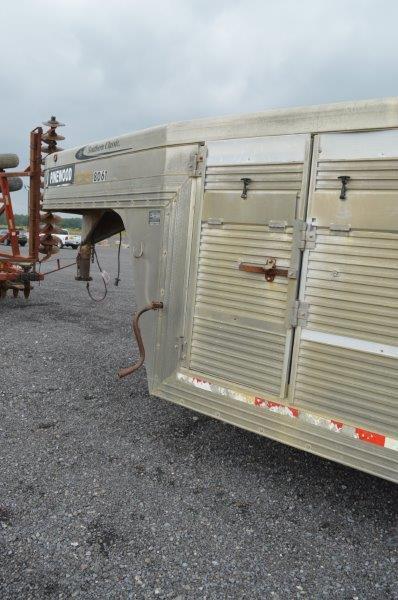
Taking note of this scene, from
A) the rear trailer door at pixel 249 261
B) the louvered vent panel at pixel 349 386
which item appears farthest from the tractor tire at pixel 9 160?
the louvered vent panel at pixel 349 386

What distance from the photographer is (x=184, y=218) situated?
358cm

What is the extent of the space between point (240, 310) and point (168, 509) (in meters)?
1.31

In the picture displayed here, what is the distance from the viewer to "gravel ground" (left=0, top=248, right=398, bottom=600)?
245 centimetres

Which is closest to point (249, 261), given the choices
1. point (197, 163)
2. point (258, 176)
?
point (258, 176)

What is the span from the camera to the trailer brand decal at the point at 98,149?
4.19 meters

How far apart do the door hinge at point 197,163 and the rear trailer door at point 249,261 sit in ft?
0.19

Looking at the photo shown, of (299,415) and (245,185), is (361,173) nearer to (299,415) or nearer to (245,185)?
(245,185)

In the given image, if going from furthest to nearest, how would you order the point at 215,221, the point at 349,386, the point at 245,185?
the point at 215,221 < the point at 245,185 < the point at 349,386

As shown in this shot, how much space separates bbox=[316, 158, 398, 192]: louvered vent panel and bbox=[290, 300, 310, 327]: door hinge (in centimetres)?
69

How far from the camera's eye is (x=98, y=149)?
4.41m

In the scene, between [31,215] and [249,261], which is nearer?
[249,261]

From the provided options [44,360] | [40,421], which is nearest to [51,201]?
[44,360]

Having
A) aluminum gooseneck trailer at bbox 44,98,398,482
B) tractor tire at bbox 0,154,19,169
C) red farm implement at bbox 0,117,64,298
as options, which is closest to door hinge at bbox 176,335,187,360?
aluminum gooseneck trailer at bbox 44,98,398,482

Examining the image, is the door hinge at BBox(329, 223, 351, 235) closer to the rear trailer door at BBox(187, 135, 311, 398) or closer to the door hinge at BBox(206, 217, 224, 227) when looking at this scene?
the rear trailer door at BBox(187, 135, 311, 398)
